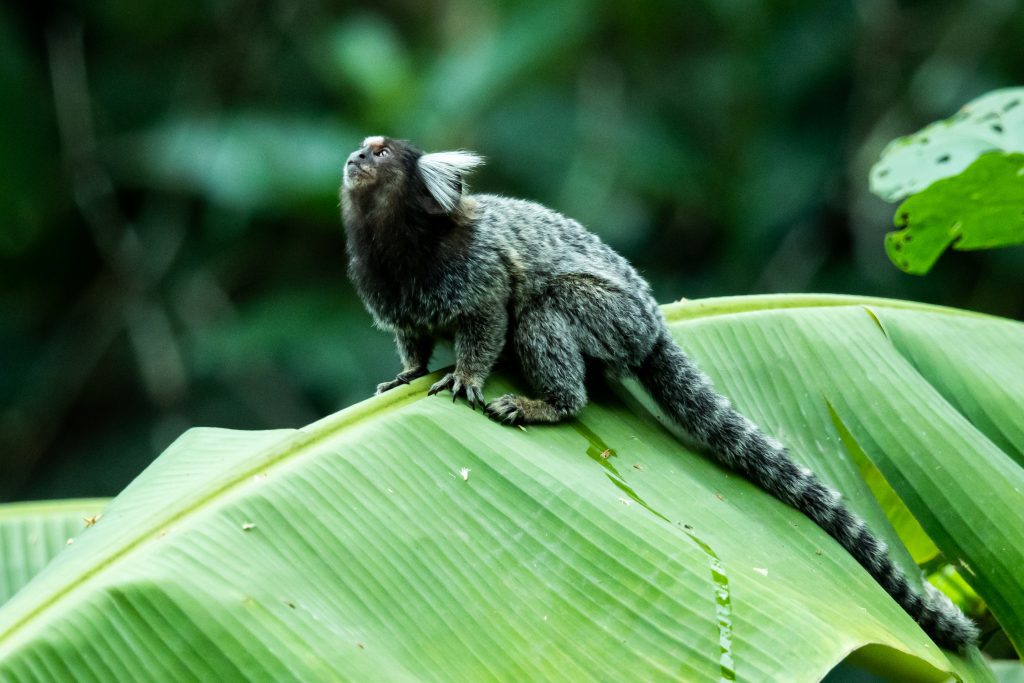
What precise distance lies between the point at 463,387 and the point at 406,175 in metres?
0.73

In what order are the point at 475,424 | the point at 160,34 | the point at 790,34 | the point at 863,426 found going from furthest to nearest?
1. the point at 160,34
2. the point at 790,34
3. the point at 863,426
4. the point at 475,424

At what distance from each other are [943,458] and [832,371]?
431 mm

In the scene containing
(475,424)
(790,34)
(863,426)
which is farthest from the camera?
(790,34)

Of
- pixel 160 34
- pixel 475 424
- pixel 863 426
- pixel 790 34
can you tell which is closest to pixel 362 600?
pixel 475 424

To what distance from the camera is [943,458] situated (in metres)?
2.82

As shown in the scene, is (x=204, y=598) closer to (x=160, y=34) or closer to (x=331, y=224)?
(x=331, y=224)

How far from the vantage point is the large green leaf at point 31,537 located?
2926mm

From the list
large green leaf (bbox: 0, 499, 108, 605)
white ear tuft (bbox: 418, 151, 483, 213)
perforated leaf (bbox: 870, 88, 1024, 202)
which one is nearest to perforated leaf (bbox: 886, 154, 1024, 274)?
perforated leaf (bbox: 870, 88, 1024, 202)

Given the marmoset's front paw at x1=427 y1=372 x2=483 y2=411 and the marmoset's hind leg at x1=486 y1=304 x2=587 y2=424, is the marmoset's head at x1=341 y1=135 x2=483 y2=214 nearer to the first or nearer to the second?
the marmoset's hind leg at x1=486 y1=304 x2=587 y2=424

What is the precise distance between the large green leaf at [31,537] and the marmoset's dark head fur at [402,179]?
1213mm

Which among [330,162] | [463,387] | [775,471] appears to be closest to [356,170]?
[463,387]

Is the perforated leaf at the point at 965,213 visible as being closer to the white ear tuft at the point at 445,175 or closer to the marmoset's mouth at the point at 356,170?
the white ear tuft at the point at 445,175

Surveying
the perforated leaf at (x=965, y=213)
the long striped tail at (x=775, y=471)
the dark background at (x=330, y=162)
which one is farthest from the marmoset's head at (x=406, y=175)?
the dark background at (x=330, y=162)

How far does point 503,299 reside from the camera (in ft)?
10.6
